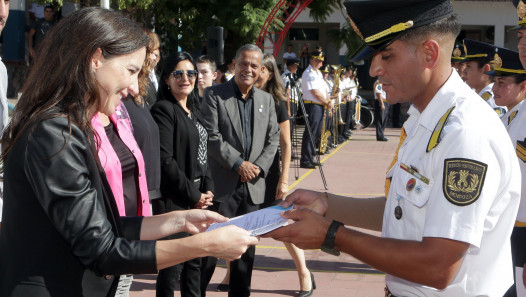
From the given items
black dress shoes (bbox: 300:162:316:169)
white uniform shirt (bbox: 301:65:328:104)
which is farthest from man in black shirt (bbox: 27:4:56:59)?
black dress shoes (bbox: 300:162:316:169)

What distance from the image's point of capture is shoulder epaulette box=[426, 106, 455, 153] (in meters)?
2.33

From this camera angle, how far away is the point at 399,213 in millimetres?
2473

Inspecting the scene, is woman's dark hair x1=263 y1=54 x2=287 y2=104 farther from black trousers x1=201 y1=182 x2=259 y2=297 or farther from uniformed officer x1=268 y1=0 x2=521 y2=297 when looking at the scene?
uniformed officer x1=268 y1=0 x2=521 y2=297

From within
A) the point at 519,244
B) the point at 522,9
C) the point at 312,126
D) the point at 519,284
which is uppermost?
the point at 522,9

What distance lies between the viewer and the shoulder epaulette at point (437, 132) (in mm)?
2332

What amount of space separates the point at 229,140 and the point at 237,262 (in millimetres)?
1050

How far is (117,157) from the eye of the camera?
3.34 meters

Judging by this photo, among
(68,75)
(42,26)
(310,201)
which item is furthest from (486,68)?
(42,26)

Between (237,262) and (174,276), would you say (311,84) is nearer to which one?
(237,262)

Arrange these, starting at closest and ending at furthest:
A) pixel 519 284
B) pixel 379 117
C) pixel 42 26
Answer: pixel 519 284 < pixel 42 26 < pixel 379 117

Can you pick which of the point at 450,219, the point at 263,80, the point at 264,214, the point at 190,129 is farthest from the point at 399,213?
the point at 263,80

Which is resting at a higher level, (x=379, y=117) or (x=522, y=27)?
(x=522, y=27)

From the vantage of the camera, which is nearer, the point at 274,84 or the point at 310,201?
the point at 310,201

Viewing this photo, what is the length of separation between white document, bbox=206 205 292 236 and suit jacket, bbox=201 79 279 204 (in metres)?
2.84
